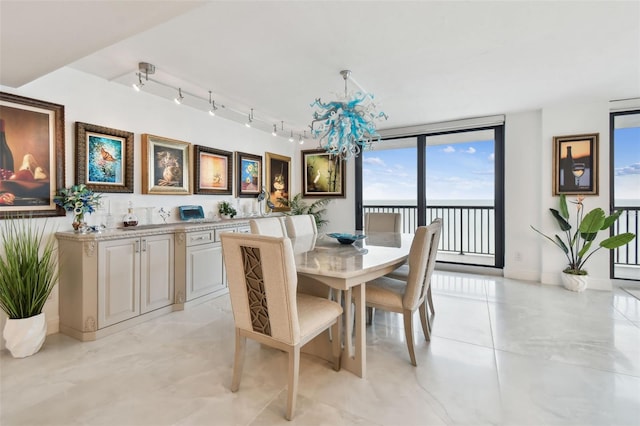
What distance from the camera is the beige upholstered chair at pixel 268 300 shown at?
1.55 m

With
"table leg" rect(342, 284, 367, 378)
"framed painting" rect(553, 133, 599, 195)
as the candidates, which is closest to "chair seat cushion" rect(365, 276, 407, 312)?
"table leg" rect(342, 284, 367, 378)

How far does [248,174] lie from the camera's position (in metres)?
4.81

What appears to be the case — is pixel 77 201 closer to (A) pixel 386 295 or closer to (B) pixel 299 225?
(B) pixel 299 225

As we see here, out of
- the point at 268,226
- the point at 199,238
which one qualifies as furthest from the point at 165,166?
the point at 268,226

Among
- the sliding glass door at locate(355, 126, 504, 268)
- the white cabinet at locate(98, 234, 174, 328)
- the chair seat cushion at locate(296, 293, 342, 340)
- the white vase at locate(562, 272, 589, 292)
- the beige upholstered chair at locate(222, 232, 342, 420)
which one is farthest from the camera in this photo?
the sliding glass door at locate(355, 126, 504, 268)

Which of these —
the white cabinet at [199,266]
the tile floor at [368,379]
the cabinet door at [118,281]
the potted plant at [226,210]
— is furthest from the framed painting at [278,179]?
the tile floor at [368,379]

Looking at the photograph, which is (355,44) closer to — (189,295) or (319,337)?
(319,337)

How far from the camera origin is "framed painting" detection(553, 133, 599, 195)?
385 centimetres

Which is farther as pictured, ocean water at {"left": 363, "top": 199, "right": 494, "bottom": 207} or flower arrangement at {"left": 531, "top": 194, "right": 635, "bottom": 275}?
ocean water at {"left": 363, "top": 199, "right": 494, "bottom": 207}

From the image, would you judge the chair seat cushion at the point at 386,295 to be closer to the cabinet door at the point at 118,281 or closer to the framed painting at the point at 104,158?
the cabinet door at the point at 118,281

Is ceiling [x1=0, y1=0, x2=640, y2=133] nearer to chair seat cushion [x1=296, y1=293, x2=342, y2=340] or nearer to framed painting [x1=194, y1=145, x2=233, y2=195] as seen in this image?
framed painting [x1=194, y1=145, x2=233, y2=195]

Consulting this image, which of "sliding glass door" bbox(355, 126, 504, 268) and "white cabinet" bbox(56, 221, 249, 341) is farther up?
"sliding glass door" bbox(355, 126, 504, 268)

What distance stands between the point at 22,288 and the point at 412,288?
2.95m

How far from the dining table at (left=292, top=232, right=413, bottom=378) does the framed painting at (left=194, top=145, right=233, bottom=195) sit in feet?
6.95
